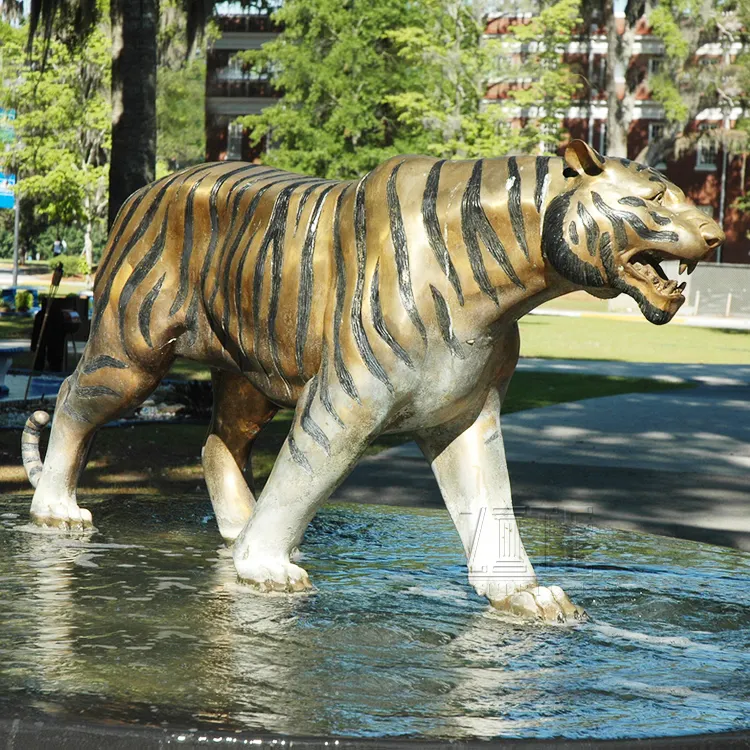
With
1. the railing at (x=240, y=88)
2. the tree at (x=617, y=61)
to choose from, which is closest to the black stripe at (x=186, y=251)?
the tree at (x=617, y=61)

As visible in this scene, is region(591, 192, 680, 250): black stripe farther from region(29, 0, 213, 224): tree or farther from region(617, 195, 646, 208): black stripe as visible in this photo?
region(29, 0, 213, 224): tree

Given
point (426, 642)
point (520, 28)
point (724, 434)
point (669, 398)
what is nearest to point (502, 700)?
point (426, 642)

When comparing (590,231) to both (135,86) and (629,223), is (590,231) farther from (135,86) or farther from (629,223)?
(135,86)

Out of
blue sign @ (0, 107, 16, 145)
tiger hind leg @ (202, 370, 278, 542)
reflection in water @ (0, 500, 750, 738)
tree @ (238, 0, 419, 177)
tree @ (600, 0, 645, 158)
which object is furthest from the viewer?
blue sign @ (0, 107, 16, 145)

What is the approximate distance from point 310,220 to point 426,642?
1.76 meters

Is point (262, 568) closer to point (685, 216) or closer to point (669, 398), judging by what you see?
→ point (685, 216)

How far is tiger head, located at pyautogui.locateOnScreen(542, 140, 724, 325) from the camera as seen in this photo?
453 centimetres

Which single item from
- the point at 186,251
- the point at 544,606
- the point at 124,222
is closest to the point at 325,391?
the point at 544,606

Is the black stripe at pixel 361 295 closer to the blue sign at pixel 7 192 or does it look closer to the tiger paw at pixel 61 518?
the tiger paw at pixel 61 518

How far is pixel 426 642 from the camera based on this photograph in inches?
177

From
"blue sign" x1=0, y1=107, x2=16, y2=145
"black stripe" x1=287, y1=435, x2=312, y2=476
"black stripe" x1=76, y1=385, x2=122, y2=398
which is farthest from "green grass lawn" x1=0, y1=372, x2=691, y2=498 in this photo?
"blue sign" x1=0, y1=107, x2=16, y2=145

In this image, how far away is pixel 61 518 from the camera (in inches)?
246

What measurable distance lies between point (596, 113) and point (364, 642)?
5347 cm

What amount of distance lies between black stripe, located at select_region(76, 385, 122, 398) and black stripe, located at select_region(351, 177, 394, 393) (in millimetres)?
1561
